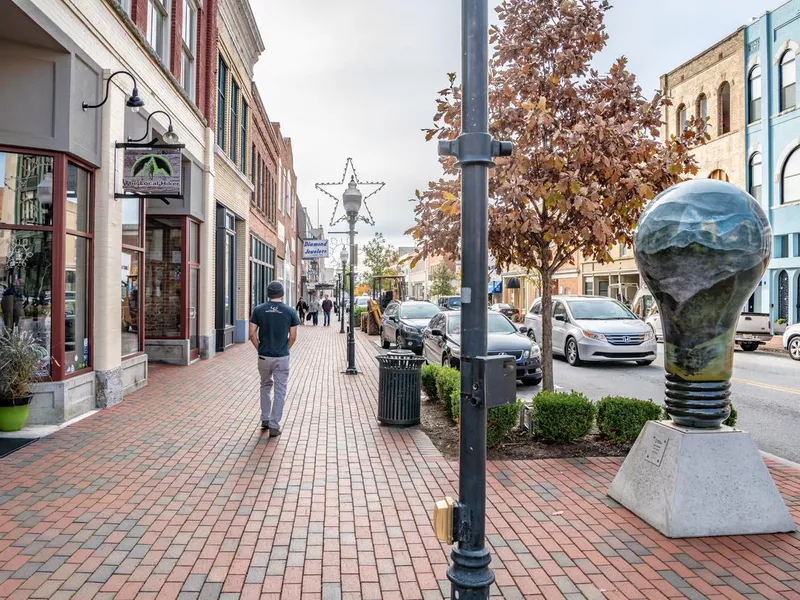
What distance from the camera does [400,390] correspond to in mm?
7902

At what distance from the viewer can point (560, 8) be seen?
23.7ft

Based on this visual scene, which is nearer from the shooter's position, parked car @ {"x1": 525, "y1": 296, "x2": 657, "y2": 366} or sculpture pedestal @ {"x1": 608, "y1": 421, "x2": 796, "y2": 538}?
sculpture pedestal @ {"x1": 608, "y1": 421, "x2": 796, "y2": 538}

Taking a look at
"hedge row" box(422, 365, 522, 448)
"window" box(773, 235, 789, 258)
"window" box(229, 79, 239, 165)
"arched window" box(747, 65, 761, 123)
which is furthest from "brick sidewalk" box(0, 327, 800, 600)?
"arched window" box(747, 65, 761, 123)

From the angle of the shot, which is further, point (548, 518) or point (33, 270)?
point (33, 270)

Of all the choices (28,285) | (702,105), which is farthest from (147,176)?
(702,105)

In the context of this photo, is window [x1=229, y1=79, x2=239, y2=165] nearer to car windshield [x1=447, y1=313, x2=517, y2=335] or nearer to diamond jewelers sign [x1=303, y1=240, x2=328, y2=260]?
car windshield [x1=447, y1=313, x2=517, y2=335]

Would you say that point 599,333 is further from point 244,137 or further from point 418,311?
point 244,137

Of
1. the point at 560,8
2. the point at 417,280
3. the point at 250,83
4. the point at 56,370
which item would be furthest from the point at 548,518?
the point at 417,280

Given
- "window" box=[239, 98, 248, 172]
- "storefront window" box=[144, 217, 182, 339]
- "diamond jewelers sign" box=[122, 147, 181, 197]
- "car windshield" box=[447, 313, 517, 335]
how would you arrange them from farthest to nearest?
"window" box=[239, 98, 248, 172] → "storefront window" box=[144, 217, 182, 339] → "car windshield" box=[447, 313, 517, 335] → "diamond jewelers sign" box=[122, 147, 181, 197]

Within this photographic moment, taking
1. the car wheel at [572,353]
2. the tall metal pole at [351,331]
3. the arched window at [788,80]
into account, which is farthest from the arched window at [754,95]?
the tall metal pole at [351,331]

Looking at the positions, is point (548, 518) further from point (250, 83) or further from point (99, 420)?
point (250, 83)

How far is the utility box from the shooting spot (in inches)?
120

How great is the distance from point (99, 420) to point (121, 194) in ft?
10.9

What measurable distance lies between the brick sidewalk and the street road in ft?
6.25
